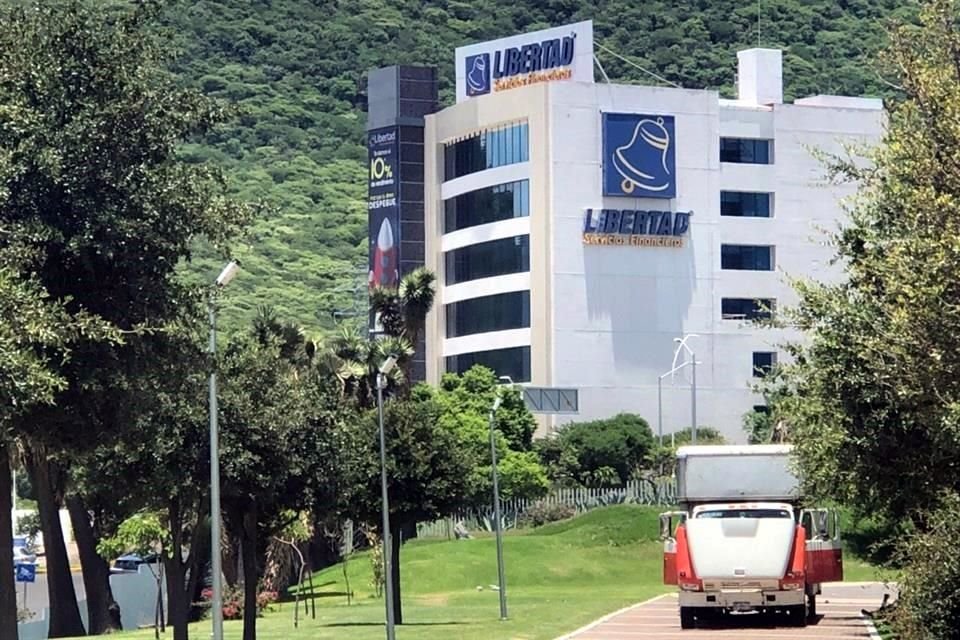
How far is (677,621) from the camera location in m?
41.8

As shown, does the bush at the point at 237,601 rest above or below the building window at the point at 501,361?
below

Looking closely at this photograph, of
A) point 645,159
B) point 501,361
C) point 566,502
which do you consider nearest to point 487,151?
point 645,159

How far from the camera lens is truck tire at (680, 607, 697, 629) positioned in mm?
37875

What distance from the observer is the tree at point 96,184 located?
2095 centimetres

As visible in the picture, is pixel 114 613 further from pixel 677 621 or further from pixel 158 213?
pixel 158 213

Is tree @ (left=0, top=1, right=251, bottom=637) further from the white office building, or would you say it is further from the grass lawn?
the white office building

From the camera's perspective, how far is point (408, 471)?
4784 cm

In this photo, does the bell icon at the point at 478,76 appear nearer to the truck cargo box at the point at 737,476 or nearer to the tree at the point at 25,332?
the truck cargo box at the point at 737,476

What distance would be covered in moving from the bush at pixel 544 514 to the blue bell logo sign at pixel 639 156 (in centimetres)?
2219

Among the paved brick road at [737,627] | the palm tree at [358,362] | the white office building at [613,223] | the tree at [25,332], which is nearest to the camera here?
the tree at [25,332]

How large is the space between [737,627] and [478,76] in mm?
75968

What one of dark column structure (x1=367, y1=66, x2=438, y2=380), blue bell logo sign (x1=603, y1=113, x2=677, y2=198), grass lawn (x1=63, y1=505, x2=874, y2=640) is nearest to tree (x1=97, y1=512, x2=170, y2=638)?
grass lawn (x1=63, y1=505, x2=874, y2=640)

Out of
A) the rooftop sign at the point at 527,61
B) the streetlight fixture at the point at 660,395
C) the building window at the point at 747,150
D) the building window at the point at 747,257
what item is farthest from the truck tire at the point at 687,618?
the building window at the point at 747,150

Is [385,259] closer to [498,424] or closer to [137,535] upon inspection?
[498,424]
